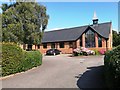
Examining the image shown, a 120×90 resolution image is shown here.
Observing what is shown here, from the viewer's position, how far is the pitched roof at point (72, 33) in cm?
4729

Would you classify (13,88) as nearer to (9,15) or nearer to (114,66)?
(114,66)

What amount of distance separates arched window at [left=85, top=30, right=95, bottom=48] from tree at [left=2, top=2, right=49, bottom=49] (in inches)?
633

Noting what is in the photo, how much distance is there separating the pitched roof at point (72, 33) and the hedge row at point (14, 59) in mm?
28608

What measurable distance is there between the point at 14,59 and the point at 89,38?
31.1 m

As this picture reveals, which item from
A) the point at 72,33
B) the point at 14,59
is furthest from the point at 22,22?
the point at 72,33

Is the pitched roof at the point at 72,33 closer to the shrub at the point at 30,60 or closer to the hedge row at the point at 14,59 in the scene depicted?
the shrub at the point at 30,60

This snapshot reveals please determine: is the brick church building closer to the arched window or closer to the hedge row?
the arched window

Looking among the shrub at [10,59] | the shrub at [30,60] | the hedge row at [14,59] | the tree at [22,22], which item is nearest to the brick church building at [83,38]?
the tree at [22,22]

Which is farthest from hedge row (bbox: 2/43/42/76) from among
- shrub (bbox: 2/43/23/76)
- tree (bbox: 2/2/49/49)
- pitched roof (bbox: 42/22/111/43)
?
pitched roof (bbox: 42/22/111/43)

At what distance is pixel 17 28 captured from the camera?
30359 millimetres

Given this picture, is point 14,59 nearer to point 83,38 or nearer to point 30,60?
point 30,60

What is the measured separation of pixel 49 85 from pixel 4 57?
223 inches

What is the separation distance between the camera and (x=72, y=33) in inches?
2057

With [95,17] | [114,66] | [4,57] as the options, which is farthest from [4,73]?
[95,17]
